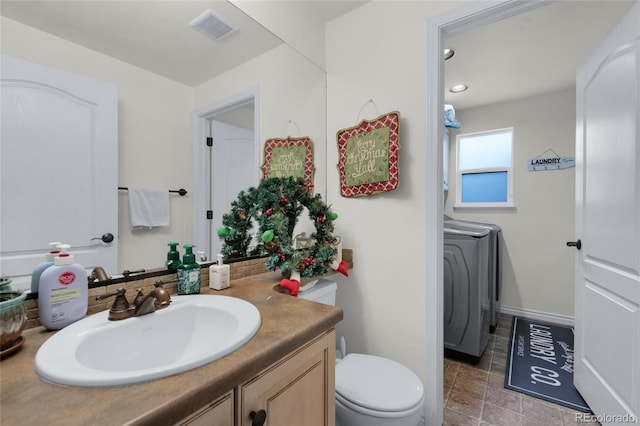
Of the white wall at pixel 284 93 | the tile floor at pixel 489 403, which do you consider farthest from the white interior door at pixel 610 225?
the white wall at pixel 284 93

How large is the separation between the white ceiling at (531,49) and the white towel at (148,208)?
7.35 ft

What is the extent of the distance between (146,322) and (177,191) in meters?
0.50

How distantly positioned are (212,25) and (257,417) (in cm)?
149

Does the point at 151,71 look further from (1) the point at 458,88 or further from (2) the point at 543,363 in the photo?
(2) the point at 543,363

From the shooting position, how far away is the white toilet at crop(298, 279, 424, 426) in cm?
107

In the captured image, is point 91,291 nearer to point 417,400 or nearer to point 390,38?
point 417,400

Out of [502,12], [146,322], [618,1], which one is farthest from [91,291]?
[618,1]

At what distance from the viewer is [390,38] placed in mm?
1646

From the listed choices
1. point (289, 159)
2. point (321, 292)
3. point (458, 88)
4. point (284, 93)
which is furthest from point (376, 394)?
point (458, 88)

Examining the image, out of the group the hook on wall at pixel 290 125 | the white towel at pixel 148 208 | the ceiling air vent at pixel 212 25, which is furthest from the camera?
the hook on wall at pixel 290 125

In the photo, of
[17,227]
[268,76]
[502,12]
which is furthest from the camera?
[268,76]

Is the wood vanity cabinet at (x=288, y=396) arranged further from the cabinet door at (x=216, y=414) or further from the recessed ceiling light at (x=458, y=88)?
the recessed ceiling light at (x=458, y=88)

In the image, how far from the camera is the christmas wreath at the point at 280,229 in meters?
1.27

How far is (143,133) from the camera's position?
3.22ft
